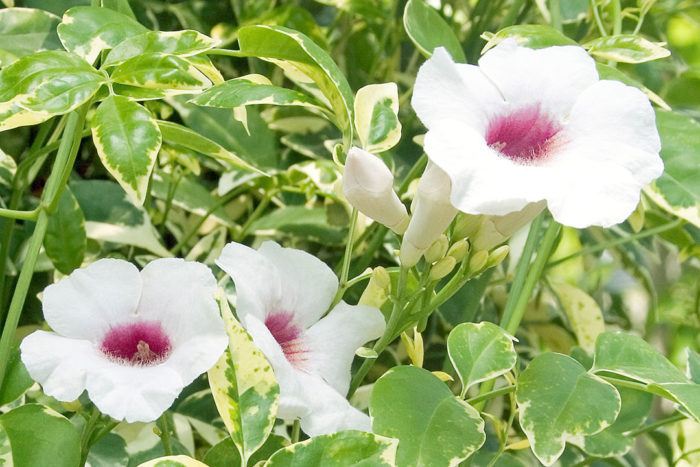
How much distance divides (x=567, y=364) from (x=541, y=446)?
5cm

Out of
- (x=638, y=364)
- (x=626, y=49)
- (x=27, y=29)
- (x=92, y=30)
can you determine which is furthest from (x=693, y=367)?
(x=27, y=29)

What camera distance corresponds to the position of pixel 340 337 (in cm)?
48

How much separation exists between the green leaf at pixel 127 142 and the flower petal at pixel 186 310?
5 centimetres

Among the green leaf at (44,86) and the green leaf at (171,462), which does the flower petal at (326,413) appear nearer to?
the green leaf at (171,462)

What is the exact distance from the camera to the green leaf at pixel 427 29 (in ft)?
1.95

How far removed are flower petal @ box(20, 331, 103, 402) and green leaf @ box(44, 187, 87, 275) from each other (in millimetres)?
229

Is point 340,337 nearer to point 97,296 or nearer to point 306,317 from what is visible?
point 306,317

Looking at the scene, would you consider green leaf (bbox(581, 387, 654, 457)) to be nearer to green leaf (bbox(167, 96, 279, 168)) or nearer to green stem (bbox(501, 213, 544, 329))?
green stem (bbox(501, 213, 544, 329))

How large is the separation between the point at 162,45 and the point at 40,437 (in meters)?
0.21

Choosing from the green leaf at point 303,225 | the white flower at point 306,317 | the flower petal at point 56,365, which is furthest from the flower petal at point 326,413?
the green leaf at point 303,225

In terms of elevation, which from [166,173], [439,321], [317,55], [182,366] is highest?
[317,55]

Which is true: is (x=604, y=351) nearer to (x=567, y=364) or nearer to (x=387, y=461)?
(x=567, y=364)

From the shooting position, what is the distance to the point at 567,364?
450 millimetres

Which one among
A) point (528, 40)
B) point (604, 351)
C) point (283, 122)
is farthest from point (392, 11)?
point (604, 351)
